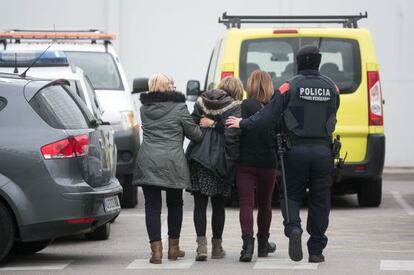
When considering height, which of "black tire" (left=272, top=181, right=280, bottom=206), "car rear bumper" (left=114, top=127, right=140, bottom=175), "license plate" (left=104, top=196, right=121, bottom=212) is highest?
"license plate" (left=104, top=196, right=121, bottom=212)

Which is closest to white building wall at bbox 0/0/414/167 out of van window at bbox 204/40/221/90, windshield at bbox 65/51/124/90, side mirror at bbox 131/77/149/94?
van window at bbox 204/40/221/90

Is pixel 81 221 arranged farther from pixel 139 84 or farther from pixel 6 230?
pixel 139 84

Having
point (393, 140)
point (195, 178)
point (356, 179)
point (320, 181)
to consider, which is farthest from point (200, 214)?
point (393, 140)

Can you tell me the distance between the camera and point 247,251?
1162 centimetres

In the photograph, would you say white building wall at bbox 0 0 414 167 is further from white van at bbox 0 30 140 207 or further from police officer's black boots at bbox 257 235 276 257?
police officer's black boots at bbox 257 235 276 257

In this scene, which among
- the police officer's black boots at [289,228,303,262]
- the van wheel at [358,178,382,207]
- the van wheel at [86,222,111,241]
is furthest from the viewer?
the van wheel at [358,178,382,207]

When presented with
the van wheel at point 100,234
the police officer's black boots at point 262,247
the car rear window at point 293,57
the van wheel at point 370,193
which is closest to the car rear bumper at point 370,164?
the van wheel at point 370,193

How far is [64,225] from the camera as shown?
11.1 meters

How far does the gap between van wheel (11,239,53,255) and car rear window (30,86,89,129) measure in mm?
1147

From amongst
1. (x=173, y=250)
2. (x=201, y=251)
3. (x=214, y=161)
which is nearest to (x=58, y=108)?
(x=214, y=161)

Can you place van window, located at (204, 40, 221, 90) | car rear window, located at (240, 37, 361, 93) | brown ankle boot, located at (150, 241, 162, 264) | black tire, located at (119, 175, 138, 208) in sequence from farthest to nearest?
1. van window, located at (204, 40, 221, 90)
2. black tire, located at (119, 175, 138, 208)
3. car rear window, located at (240, 37, 361, 93)
4. brown ankle boot, located at (150, 241, 162, 264)

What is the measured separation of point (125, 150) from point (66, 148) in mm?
4933

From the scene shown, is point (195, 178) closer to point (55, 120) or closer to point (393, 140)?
point (55, 120)

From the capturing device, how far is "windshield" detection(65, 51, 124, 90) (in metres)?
17.0
